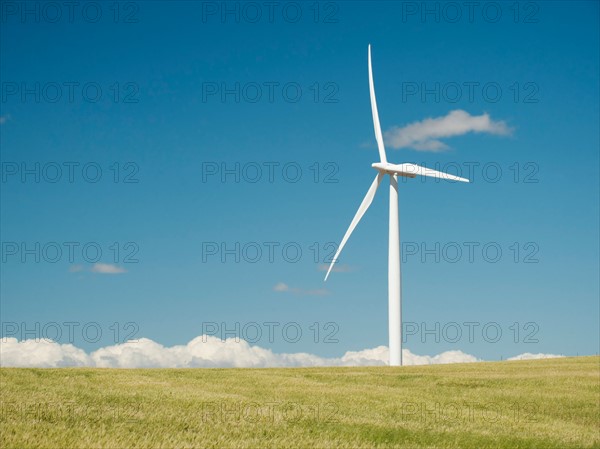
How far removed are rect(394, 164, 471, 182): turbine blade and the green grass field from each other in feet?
→ 85.8

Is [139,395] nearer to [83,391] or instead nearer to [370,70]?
[83,391]

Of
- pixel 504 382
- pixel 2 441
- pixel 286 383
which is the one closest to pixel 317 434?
pixel 2 441

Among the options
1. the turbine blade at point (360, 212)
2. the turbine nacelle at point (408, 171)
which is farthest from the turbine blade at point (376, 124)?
the turbine blade at point (360, 212)

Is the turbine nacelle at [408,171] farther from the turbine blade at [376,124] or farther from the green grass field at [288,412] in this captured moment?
the green grass field at [288,412]

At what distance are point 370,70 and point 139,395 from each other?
150 feet

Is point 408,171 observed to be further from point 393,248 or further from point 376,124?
point 393,248

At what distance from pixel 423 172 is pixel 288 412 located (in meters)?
44.6

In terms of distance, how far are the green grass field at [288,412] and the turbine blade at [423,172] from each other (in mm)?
26165

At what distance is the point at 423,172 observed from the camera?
6000 centimetres

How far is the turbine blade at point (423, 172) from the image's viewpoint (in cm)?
5922

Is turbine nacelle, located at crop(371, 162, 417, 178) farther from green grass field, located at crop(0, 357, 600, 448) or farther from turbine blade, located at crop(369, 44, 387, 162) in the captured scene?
green grass field, located at crop(0, 357, 600, 448)

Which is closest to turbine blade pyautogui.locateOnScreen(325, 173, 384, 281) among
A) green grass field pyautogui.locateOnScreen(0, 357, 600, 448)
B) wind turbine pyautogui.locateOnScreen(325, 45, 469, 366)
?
wind turbine pyautogui.locateOnScreen(325, 45, 469, 366)

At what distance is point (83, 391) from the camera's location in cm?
2264

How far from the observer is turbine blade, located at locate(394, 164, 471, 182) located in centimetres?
5922
